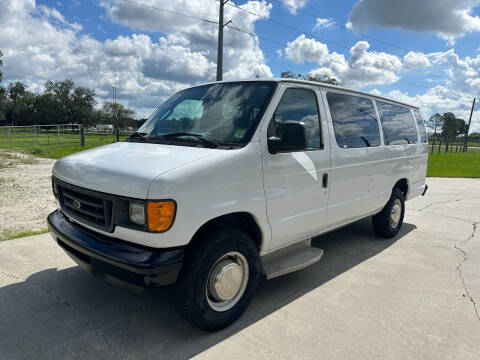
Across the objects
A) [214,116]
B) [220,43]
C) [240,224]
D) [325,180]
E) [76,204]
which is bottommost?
[240,224]

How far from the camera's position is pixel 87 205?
111 inches

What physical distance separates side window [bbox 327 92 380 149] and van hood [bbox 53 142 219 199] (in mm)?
1803

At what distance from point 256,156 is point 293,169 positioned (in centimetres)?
50

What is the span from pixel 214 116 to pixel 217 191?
945mm

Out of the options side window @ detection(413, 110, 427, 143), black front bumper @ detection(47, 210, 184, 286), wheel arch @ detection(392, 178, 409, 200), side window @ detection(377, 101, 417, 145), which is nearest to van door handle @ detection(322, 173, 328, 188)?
side window @ detection(377, 101, 417, 145)

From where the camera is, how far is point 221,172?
8.84 feet

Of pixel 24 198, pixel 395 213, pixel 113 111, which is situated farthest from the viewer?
pixel 113 111

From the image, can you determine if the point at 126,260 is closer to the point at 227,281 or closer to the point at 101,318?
the point at 227,281

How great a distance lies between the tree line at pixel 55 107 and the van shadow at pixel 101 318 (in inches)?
2766

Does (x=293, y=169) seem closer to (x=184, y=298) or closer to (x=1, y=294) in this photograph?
(x=184, y=298)

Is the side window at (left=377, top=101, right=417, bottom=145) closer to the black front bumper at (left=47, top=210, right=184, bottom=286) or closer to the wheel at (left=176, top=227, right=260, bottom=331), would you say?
the wheel at (left=176, top=227, right=260, bottom=331)

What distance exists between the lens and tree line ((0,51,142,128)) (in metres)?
74.9

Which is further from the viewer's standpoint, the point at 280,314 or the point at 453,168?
the point at 453,168

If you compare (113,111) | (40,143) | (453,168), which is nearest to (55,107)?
(113,111)
